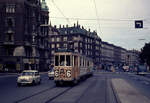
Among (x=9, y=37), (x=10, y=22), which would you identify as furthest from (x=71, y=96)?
(x=10, y=22)

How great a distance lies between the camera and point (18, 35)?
52.3 meters

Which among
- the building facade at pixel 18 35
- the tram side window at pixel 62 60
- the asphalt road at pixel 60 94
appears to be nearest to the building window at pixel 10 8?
the building facade at pixel 18 35

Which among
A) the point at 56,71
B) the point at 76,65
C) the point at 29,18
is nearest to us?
the point at 56,71

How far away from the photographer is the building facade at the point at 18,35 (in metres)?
51.2

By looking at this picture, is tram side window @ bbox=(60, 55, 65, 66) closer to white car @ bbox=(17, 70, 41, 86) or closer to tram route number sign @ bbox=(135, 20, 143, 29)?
white car @ bbox=(17, 70, 41, 86)

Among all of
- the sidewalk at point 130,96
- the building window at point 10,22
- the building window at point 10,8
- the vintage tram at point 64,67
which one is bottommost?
the sidewalk at point 130,96

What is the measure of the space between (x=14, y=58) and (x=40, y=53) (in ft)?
34.8

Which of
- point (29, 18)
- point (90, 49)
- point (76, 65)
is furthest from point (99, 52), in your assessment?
point (76, 65)

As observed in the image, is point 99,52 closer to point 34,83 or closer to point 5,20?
point 5,20

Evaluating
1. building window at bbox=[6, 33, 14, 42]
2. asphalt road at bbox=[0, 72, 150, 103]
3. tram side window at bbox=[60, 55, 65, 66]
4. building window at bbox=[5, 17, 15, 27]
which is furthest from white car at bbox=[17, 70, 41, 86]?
building window at bbox=[5, 17, 15, 27]

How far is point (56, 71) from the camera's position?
20.6 meters

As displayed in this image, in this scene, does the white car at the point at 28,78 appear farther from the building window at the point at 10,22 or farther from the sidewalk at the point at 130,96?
the building window at the point at 10,22

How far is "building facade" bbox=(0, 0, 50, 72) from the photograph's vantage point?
5119cm

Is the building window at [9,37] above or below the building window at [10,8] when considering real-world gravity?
below
